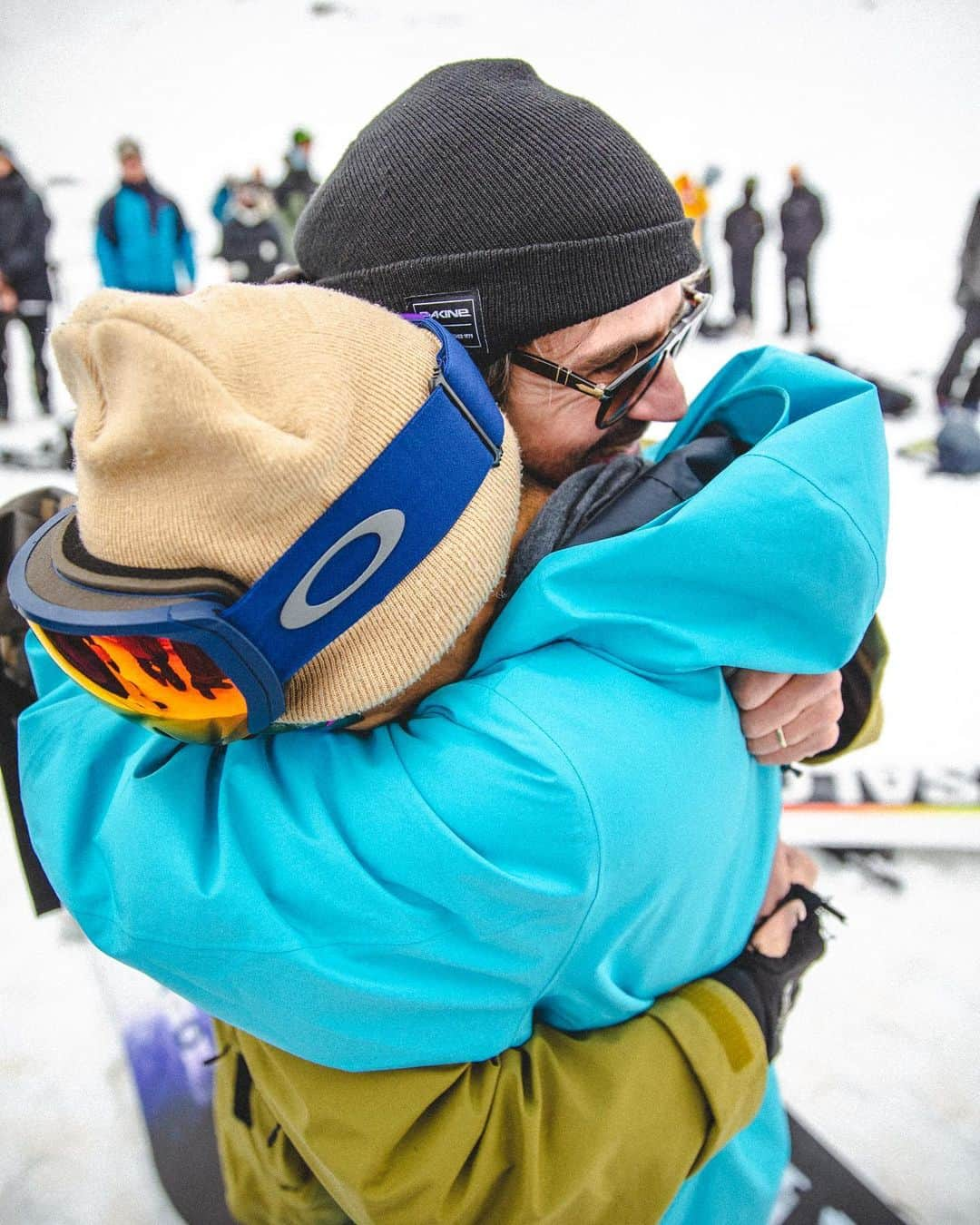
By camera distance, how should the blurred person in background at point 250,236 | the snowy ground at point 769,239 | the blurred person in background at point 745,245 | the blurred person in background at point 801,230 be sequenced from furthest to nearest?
the blurred person in background at point 745,245
the blurred person in background at point 801,230
the blurred person in background at point 250,236
the snowy ground at point 769,239

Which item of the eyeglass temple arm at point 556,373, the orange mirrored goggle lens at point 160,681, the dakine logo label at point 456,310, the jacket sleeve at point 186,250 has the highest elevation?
the dakine logo label at point 456,310

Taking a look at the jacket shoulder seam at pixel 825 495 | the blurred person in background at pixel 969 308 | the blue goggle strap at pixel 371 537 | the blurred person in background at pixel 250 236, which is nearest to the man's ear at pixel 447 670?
the blue goggle strap at pixel 371 537

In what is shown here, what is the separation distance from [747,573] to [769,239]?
13.7m

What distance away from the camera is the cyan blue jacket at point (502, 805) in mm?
644

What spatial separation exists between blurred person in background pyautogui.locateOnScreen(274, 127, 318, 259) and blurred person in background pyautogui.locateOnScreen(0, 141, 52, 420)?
3691 millimetres

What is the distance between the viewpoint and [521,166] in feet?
2.92

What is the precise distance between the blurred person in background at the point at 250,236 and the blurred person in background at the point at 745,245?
5047mm

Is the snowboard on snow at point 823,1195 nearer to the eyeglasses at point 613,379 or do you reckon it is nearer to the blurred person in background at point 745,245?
the eyeglasses at point 613,379

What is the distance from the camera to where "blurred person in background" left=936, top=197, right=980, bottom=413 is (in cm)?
552

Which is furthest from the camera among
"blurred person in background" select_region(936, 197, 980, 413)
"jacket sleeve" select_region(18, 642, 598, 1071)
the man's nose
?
"blurred person in background" select_region(936, 197, 980, 413)

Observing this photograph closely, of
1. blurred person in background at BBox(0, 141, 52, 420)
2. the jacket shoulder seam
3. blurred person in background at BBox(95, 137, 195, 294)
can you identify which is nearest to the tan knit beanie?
the jacket shoulder seam

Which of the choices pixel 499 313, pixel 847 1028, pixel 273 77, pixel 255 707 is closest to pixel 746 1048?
pixel 255 707

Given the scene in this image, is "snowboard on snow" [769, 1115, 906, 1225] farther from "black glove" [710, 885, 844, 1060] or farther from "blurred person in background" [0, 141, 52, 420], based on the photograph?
"blurred person in background" [0, 141, 52, 420]

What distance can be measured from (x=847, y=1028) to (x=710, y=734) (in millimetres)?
1418
